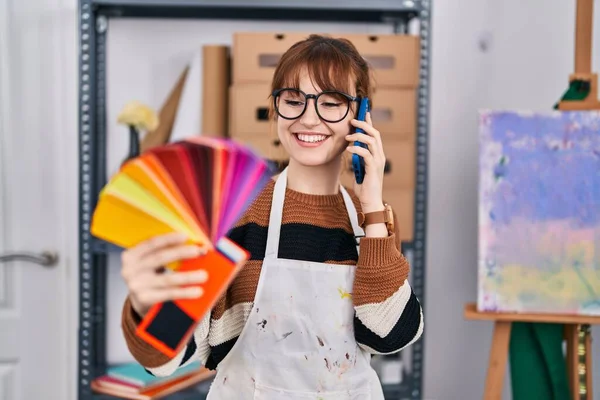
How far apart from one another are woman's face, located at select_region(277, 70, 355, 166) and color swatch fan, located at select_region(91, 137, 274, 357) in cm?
32

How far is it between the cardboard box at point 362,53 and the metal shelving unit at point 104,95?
0.05 m

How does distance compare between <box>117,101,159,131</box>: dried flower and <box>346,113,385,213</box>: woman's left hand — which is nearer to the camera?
<box>346,113,385,213</box>: woman's left hand

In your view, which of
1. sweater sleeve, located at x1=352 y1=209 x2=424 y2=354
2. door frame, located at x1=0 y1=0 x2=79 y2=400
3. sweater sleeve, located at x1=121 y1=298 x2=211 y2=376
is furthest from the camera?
door frame, located at x1=0 y1=0 x2=79 y2=400

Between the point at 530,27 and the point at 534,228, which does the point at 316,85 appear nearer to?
the point at 534,228

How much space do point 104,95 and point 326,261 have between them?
1191mm

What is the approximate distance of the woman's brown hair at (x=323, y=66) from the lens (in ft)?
2.91

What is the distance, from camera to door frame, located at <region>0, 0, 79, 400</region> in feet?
6.21

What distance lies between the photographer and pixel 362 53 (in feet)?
5.30

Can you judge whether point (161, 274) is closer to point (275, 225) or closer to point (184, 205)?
point (184, 205)

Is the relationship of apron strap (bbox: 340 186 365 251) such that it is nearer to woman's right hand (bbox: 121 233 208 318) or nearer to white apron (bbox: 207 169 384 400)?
white apron (bbox: 207 169 384 400)

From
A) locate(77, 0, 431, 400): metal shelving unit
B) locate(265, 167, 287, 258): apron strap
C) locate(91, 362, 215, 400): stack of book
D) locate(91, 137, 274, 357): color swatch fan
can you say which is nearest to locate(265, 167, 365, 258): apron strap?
locate(265, 167, 287, 258): apron strap

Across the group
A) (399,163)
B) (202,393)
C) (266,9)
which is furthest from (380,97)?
(202,393)

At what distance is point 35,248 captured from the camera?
1.92 metres

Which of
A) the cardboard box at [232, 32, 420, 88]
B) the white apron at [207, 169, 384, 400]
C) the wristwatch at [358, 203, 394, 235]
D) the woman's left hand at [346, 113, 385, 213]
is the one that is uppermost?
the cardboard box at [232, 32, 420, 88]
